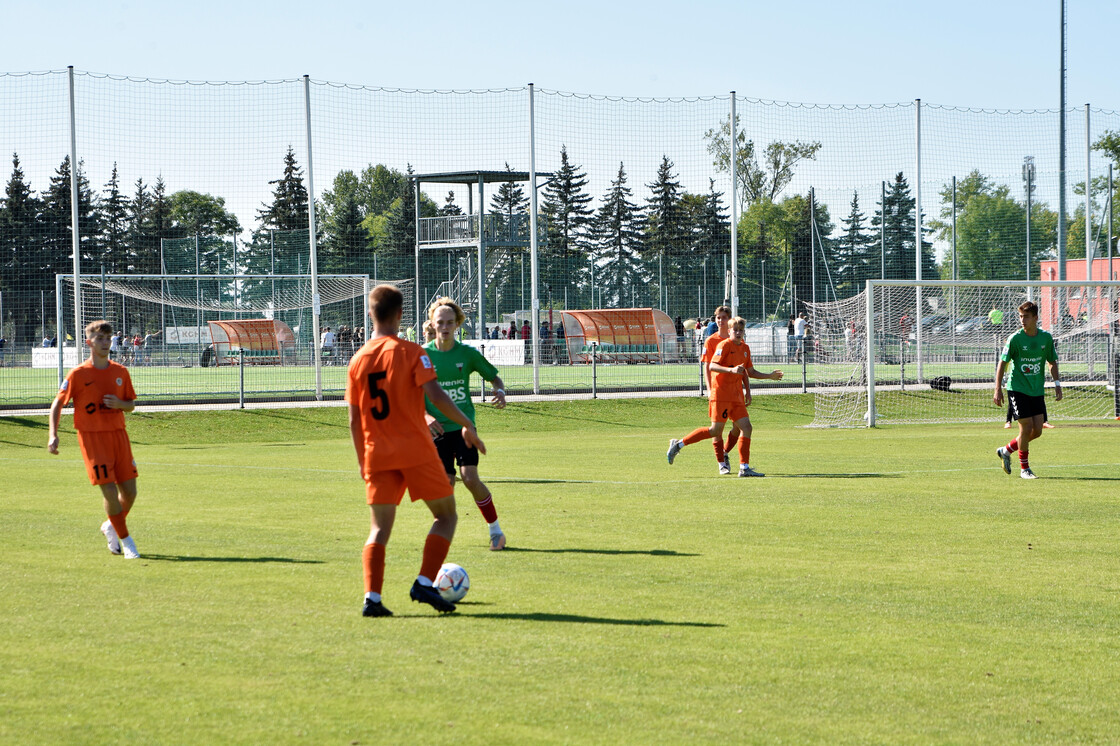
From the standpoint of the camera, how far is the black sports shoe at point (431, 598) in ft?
23.0

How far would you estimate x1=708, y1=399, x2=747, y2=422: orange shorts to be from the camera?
15.5 metres

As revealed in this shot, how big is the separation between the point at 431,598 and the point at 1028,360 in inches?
402

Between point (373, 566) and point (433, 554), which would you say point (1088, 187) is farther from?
point (373, 566)

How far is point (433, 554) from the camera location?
7.14 m

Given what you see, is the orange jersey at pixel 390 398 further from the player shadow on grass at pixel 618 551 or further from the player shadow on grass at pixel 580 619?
the player shadow on grass at pixel 618 551

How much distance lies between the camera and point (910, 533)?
10234 mm

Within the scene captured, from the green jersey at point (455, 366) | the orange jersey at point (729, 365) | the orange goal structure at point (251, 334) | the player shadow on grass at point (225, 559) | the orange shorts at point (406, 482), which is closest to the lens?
the orange shorts at point (406, 482)

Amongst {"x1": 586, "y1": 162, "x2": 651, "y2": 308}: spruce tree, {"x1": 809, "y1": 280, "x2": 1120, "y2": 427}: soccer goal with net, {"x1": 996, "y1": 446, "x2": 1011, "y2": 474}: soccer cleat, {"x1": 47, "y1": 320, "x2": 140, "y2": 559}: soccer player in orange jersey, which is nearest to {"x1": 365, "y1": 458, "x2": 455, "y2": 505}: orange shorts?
{"x1": 47, "y1": 320, "x2": 140, "y2": 559}: soccer player in orange jersey

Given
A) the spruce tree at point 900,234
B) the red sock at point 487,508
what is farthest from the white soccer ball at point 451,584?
the spruce tree at point 900,234

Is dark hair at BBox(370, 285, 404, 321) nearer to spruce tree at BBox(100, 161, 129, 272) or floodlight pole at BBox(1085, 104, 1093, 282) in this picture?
floodlight pole at BBox(1085, 104, 1093, 282)

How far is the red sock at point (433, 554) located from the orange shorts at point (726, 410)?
872 cm

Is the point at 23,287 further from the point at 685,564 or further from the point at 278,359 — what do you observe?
the point at 685,564

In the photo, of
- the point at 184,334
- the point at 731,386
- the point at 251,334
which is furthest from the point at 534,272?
the point at 184,334

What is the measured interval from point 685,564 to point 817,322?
2631 centimetres
